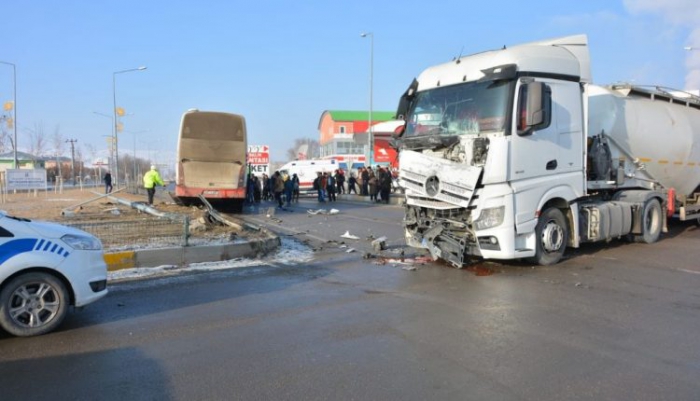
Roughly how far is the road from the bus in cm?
1210

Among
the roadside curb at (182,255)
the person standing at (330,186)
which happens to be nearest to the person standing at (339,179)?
the person standing at (330,186)

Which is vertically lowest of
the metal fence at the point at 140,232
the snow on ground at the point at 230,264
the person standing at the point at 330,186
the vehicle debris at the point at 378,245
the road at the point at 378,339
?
the road at the point at 378,339

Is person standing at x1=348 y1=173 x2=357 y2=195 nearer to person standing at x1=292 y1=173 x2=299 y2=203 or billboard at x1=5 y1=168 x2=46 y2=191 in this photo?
person standing at x1=292 y1=173 x2=299 y2=203

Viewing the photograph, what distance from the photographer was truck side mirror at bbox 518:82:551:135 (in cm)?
780

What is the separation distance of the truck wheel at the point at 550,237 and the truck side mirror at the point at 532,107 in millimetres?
1726

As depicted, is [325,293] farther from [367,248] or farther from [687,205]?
[687,205]

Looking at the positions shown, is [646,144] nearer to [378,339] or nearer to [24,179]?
[378,339]

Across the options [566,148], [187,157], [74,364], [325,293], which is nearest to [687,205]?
[566,148]

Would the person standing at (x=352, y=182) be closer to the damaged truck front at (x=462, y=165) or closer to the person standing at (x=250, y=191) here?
the person standing at (x=250, y=191)

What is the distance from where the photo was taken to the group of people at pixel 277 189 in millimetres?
25000

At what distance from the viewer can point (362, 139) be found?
3872cm

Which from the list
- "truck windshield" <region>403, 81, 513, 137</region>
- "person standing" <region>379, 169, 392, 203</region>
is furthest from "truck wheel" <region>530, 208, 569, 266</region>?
"person standing" <region>379, 169, 392, 203</region>

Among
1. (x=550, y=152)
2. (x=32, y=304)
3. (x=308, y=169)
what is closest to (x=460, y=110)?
(x=550, y=152)

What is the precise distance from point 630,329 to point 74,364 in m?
5.56
